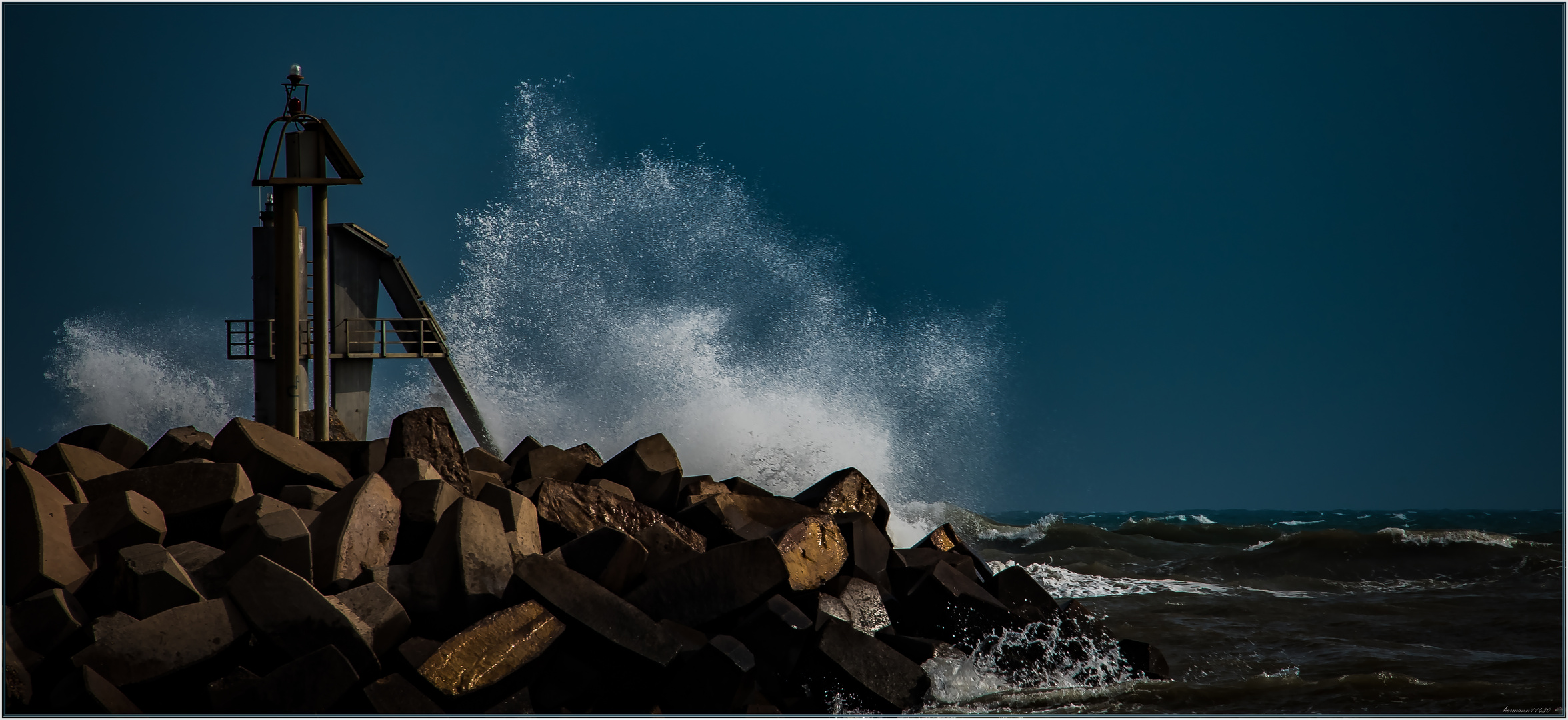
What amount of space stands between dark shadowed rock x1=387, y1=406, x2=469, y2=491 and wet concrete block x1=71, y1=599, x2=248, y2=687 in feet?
5.40

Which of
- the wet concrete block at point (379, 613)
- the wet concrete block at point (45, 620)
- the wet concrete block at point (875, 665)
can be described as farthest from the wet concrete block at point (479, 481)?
the wet concrete block at point (875, 665)

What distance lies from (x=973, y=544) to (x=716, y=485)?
8.88m

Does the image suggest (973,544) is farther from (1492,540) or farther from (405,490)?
(405,490)

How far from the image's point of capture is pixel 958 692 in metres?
4.32

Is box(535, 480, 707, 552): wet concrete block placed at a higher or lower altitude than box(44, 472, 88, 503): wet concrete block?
lower

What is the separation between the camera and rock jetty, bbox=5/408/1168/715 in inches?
138

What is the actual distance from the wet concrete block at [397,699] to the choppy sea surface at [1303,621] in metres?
2.11

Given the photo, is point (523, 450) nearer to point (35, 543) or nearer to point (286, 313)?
point (35, 543)

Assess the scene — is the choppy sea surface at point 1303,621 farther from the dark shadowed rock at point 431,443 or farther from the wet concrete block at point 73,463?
the wet concrete block at point 73,463

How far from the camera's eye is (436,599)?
3930 mm

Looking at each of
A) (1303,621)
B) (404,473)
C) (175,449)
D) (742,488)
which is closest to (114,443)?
(175,449)

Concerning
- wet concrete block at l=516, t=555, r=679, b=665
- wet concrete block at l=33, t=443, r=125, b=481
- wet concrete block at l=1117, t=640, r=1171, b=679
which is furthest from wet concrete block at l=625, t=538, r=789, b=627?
wet concrete block at l=33, t=443, r=125, b=481

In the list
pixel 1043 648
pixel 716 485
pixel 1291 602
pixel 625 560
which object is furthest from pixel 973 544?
pixel 625 560

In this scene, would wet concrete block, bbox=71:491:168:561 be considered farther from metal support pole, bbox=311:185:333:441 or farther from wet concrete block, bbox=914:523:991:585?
→ metal support pole, bbox=311:185:333:441
